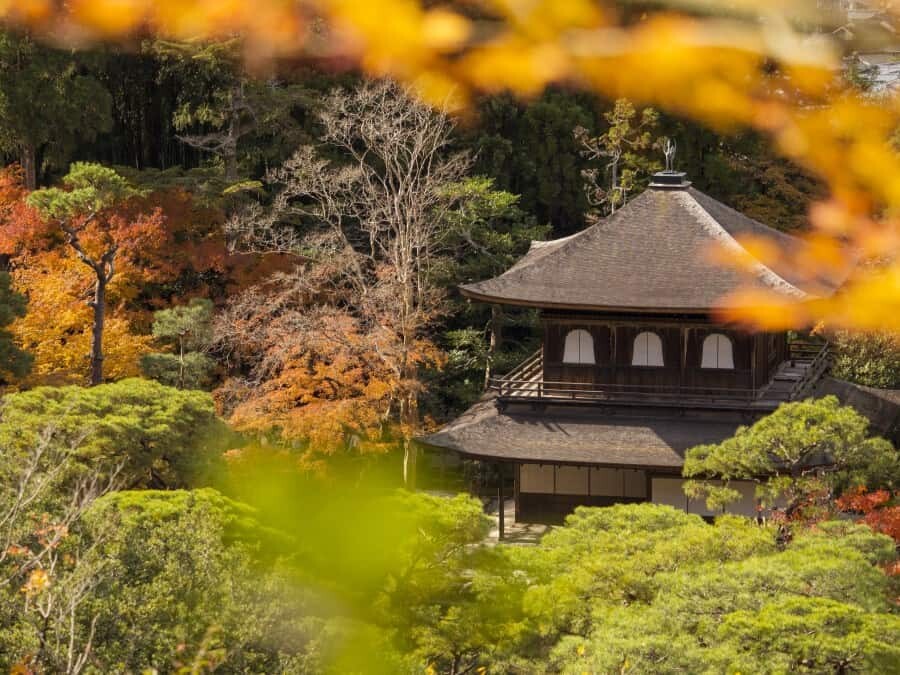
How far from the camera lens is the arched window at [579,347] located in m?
23.0

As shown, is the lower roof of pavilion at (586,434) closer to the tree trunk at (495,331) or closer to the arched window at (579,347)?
the arched window at (579,347)

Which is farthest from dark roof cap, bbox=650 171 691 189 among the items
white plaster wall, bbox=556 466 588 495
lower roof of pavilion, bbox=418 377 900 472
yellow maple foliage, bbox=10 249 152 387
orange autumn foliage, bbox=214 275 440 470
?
yellow maple foliage, bbox=10 249 152 387

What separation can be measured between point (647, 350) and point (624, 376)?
0.57 meters

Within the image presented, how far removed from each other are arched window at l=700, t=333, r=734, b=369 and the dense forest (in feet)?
10.5

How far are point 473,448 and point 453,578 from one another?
764cm

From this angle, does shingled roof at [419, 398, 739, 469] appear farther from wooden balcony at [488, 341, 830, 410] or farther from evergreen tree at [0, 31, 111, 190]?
evergreen tree at [0, 31, 111, 190]

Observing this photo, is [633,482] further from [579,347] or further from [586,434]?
[579,347]

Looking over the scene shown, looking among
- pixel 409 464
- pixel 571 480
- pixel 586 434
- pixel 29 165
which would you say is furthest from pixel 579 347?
pixel 29 165

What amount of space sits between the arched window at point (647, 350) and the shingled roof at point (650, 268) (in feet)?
2.97

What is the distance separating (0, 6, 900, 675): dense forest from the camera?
12477 mm

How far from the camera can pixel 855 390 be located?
25797mm

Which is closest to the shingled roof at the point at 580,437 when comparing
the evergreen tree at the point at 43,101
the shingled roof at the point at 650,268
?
the shingled roof at the point at 650,268

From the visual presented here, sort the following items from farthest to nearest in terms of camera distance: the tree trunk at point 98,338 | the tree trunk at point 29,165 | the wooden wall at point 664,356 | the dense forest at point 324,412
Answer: the tree trunk at point 29,165 < the tree trunk at point 98,338 < the wooden wall at point 664,356 < the dense forest at point 324,412

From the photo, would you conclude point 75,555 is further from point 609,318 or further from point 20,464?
point 609,318
